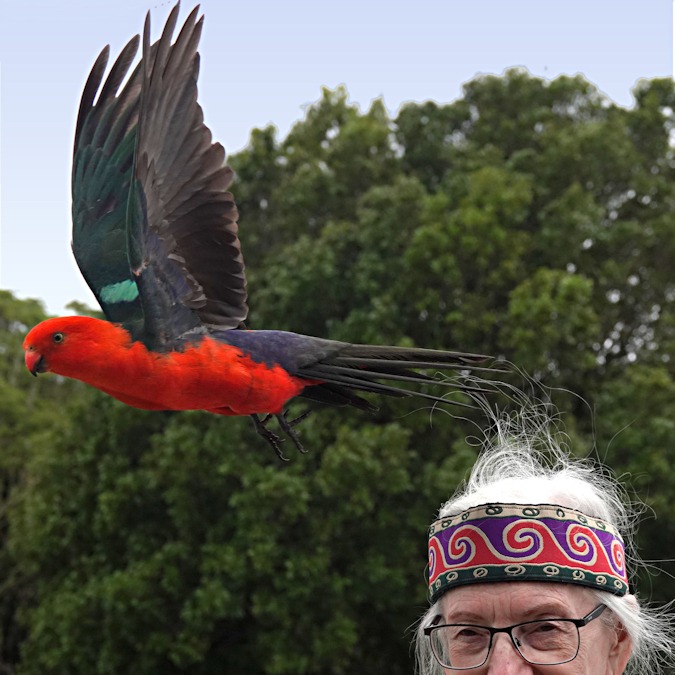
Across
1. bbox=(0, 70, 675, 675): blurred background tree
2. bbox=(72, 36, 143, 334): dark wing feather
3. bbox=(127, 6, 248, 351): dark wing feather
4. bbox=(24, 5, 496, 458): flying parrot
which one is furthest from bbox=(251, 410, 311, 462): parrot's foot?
bbox=(0, 70, 675, 675): blurred background tree

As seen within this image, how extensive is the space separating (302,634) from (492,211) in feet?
19.3

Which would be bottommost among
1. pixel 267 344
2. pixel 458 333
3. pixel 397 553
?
pixel 267 344

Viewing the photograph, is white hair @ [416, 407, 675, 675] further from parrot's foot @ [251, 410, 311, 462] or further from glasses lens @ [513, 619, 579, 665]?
parrot's foot @ [251, 410, 311, 462]

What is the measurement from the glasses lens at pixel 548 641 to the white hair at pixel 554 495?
132 millimetres

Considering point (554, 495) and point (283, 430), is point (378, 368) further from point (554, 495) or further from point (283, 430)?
point (554, 495)

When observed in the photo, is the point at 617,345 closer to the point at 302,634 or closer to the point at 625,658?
the point at 302,634

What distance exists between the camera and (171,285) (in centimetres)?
209

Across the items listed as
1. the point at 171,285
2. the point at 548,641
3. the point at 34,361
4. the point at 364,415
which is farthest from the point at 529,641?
the point at 364,415

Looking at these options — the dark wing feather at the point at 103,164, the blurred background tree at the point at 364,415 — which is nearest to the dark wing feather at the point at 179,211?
the dark wing feather at the point at 103,164

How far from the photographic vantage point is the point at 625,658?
2.38 meters

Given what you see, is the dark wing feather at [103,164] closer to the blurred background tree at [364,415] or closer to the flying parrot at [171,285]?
the flying parrot at [171,285]

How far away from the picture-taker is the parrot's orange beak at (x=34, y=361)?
1.91 m

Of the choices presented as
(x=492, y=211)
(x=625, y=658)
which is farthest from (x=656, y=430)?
(x=625, y=658)

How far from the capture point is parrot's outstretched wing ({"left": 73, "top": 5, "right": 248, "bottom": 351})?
203 centimetres
